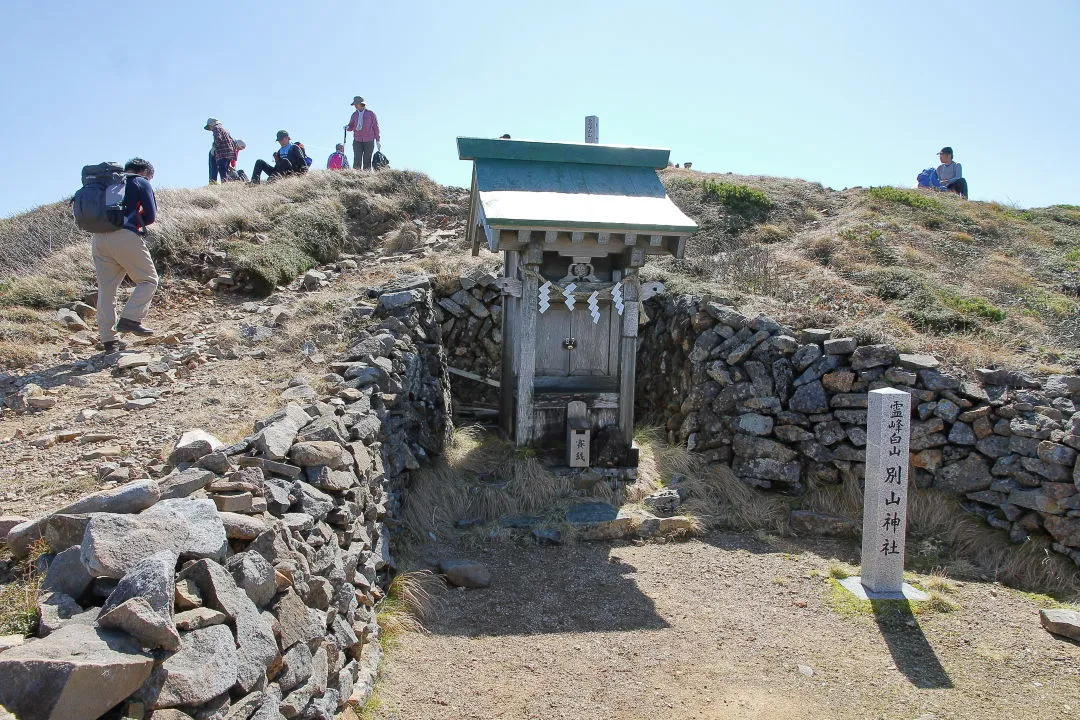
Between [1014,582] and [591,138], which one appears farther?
[591,138]

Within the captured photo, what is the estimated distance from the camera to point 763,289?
408 inches

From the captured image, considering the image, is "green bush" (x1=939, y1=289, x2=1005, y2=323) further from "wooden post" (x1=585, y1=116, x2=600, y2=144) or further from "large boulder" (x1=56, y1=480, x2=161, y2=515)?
"large boulder" (x1=56, y1=480, x2=161, y2=515)

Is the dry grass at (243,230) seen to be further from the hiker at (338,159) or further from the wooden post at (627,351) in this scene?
the wooden post at (627,351)

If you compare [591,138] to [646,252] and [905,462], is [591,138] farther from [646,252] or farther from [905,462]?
[905,462]

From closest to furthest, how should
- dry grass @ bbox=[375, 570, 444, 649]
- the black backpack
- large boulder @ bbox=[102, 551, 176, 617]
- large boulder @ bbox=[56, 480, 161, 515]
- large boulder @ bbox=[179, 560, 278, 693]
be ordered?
large boulder @ bbox=[102, 551, 176, 617], large boulder @ bbox=[179, 560, 278, 693], large boulder @ bbox=[56, 480, 161, 515], dry grass @ bbox=[375, 570, 444, 649], the black backpack

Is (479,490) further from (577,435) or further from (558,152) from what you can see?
(558,152)

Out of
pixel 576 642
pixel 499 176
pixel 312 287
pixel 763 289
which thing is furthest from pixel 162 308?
pixel 763 289

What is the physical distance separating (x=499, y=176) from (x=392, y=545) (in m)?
4.01

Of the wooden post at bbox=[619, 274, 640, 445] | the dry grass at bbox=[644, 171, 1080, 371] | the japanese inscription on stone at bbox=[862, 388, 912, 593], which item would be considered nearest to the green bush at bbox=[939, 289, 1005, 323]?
the dry grass at bbox=[644, 171, 1080, 371]

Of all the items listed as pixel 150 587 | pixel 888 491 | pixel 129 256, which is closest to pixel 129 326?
pixel 129 256

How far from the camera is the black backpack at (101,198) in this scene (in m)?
7.26

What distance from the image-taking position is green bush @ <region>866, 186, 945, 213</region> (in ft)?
49.3

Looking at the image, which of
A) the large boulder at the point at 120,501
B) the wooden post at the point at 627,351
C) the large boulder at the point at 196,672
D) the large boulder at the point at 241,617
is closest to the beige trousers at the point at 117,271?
the large boulder at the point at 120,501

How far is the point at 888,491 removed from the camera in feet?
21.2
